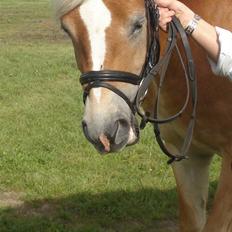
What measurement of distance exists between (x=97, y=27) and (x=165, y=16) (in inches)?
14.1

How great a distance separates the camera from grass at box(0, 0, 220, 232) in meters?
4.32

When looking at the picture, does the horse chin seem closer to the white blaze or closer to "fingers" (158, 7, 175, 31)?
the white blaze

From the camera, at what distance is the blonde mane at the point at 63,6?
2.38 metres

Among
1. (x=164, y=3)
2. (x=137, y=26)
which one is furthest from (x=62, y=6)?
(x=164, y=3)

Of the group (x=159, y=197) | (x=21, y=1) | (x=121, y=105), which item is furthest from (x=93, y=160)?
(x=21, y=1)

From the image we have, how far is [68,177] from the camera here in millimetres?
5020

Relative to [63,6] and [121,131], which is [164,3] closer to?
[63,6]

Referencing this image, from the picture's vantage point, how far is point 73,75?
9.62 m

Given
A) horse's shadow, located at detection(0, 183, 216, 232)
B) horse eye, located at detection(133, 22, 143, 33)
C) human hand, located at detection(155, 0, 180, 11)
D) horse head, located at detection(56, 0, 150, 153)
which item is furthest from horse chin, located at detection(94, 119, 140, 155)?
horse's shadow, located at detection(0, 183, 216, 232)

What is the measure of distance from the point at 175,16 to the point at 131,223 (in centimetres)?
223

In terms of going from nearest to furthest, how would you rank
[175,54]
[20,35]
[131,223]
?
[175,54]
[131,223]
[20,35]

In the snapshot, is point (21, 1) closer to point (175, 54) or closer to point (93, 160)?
point (93, 160)

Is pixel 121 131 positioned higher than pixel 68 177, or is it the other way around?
pixel 121 131

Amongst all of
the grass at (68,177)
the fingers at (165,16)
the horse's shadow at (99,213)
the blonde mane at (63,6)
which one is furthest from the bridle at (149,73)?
the grass at (68,177)
